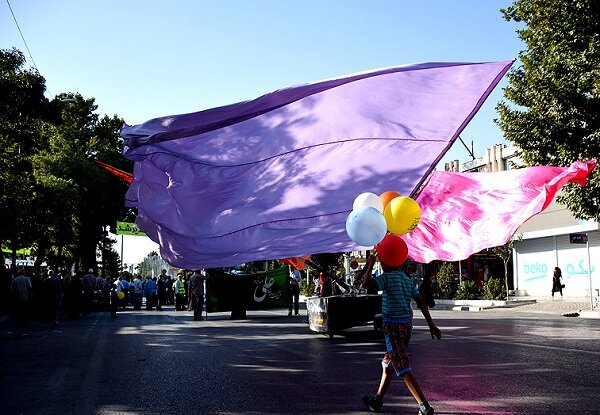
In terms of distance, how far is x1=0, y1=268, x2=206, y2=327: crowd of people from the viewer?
75.7 ft

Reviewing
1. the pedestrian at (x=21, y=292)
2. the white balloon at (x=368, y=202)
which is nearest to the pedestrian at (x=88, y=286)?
the pedestrian at (x=21, y=292)

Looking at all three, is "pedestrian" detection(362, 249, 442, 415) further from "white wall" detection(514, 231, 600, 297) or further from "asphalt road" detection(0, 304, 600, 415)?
"white wall" detection(514, 231, 600, 297)

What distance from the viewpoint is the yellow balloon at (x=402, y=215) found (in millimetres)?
7062

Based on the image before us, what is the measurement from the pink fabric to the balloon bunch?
3700mm

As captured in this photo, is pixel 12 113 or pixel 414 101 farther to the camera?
pixel 12 113

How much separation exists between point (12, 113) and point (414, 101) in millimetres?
18772

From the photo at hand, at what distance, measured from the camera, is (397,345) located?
6492mm

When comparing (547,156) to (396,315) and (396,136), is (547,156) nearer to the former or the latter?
(396,136)

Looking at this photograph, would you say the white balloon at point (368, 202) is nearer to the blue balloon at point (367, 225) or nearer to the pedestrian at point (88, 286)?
the blue balloon at point (367, 225)

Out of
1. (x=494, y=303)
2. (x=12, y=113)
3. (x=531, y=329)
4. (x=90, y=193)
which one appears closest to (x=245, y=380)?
(x=531, y=329)

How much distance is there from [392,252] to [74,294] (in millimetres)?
23683

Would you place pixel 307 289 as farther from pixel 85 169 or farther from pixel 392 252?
pixel 392 252

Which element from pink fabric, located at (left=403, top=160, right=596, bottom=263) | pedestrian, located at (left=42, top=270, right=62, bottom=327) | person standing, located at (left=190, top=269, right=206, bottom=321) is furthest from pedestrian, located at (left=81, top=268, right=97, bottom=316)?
pink fabric, located at (left=403, top=160, right=596, bottom=263)

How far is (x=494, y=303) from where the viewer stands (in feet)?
103
